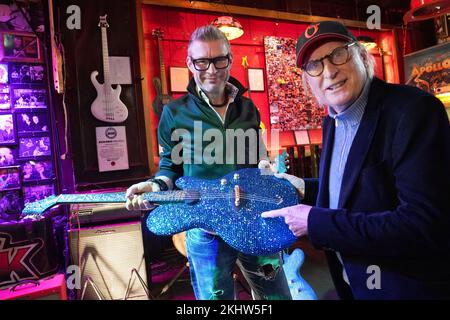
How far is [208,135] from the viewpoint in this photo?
1542 mm

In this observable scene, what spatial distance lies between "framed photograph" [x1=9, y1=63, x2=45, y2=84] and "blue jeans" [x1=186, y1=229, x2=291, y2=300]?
330cm

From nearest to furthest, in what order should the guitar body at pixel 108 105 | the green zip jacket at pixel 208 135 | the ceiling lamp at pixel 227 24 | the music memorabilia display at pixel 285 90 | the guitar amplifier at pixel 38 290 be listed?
the green zip jacket at pixel 208 135
the guitar amplifier at pixel 38 290
the guitar body at pixel 108 105
the ceiling lamp at pixel 227 24
the music memorabilia display at pixel 285 90

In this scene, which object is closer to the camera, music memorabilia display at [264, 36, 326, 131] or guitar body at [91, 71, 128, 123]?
guitar body at [91, 71, 128, 123]

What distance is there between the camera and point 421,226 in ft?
2.82

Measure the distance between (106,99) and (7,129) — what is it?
4.33 ft

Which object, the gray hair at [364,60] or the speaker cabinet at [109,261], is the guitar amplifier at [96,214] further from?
the gray hair at [364,60]

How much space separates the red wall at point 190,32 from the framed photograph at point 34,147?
4.52 feet

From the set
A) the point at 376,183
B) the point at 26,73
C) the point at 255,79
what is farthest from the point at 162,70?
the point at 376,183

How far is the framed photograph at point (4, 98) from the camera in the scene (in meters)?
3.54

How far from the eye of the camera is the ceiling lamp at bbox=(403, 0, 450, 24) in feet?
7.34

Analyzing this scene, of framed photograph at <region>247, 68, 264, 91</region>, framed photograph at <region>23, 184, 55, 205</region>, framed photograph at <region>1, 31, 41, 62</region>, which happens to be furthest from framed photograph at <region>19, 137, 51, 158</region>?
framed photograph at <region>247, 68, 264, 91</region>

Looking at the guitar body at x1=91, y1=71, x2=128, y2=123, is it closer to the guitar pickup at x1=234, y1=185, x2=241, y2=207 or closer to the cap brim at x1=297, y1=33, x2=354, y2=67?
the guitar pickup at x1=234, y1=185, x2=241, y2=207

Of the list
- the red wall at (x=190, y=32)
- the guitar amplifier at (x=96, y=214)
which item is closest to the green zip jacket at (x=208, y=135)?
the guitar amplifier at (x=96, y=214)

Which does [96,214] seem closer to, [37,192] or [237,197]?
[37,192]
